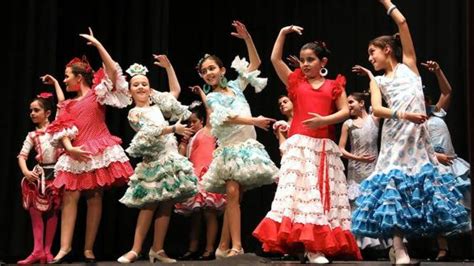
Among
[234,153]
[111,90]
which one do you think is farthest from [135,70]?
[234,153]

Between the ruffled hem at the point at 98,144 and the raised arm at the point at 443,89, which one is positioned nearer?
the ruffled hem at the point at 98,144

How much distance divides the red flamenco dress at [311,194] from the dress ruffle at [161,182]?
998 mm

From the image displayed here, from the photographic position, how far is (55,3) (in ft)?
22.6

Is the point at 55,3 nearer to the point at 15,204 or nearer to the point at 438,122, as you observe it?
the point at 15,204

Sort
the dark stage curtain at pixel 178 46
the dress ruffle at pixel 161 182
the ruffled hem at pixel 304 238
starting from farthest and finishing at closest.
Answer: the dark stage curtain at pixel 178 46
the dress ruffle at pixel 161 182
the ruffled hem at pixel 304 238

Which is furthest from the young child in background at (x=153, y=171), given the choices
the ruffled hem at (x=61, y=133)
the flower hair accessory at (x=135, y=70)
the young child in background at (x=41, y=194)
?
the young child in background at (x=41, y=194)

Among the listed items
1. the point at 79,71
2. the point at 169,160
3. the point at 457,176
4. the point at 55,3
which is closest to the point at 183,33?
the point at 55,3

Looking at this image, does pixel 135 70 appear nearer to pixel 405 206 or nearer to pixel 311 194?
pixel 311 194

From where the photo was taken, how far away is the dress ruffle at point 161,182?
5340 millimetres

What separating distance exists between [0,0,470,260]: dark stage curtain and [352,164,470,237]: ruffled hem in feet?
7.33

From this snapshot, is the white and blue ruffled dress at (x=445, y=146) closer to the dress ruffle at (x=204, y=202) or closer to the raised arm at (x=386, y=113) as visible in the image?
the raised arm at (x=386, y=113)

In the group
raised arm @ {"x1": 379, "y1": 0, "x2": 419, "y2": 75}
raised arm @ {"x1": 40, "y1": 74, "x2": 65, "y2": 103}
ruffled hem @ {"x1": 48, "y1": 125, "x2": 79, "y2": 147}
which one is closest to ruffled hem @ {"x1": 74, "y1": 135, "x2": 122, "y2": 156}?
ruffled hem @ {"x1": 48, "y1": 125, "x2": 79, "y2": 147}

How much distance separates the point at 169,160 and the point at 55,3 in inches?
92.5

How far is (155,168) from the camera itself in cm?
538
